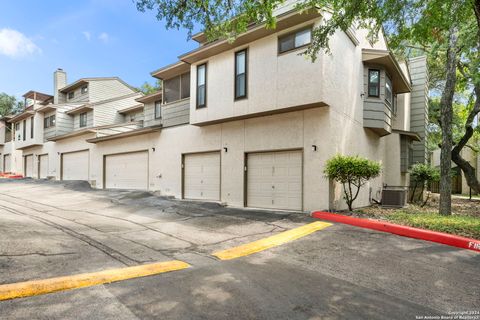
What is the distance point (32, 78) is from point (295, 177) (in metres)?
35.0

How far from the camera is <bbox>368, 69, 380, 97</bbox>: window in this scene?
41.1 ft

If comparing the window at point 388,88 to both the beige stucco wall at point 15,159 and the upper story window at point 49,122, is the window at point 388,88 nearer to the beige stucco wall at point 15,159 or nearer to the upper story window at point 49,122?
the upper story window at point 49,122

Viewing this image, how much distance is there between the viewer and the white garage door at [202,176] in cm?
1294

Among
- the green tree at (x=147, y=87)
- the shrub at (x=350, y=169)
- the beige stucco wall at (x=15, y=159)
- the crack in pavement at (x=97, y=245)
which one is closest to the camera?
the crack in pavement at (x=97, y=245)

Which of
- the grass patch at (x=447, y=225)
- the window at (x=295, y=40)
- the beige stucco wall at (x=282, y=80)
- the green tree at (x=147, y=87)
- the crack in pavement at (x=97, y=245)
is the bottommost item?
the crack in pavement at (x=97, y=245)

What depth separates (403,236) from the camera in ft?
22.9

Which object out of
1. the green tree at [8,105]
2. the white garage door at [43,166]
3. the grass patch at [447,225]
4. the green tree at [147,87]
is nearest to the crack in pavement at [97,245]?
the grass patch at [447,225]

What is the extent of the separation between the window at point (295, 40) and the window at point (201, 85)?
3.81 m

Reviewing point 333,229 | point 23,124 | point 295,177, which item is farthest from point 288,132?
point 23,124

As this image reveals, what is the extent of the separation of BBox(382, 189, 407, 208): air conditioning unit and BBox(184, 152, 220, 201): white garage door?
685 centimetres

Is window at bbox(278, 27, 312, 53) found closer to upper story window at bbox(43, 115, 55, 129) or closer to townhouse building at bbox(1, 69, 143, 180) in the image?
townhouse building at bbox(1, 69, 143, 180)

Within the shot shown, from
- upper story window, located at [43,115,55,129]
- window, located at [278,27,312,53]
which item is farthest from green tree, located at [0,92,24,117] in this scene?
window, located at [278,27,312,53]

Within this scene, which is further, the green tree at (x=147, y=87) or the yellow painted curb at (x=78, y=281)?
the green tree at (x=147, y=87)

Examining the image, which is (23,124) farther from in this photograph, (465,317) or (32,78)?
(465,317)
